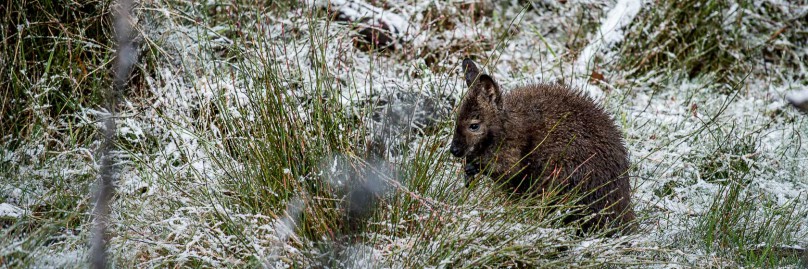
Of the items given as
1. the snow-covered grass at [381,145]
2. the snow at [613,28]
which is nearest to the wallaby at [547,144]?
the snow-covered grass at [381,145]

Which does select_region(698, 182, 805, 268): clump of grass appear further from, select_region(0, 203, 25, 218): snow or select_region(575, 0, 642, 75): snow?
select_region(0, 203, 25, 218): snow

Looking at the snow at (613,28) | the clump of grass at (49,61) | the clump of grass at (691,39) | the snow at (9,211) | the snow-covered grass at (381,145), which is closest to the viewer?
the snow-covered grass at (381,145)

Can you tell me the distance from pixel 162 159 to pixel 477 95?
1653 mm

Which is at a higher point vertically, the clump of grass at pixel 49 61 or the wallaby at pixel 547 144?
the wallaby at pixel 547 144

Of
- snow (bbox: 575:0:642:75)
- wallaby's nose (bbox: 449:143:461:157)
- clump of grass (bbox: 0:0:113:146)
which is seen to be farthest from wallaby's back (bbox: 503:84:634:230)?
clump of grass (bbox: 0:0:113:146)

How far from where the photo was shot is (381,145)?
3.79m

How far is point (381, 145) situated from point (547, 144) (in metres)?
0.97

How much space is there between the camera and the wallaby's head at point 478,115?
4.32 metres

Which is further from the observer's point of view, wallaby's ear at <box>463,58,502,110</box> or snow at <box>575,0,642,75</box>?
snow at <box>575,0,642,75</box>

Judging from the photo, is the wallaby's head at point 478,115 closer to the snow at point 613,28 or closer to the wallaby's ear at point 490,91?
the wallaby's ear at point 490,91

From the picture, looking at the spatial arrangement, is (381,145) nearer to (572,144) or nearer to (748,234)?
(572,144)

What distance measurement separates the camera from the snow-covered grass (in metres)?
3.52

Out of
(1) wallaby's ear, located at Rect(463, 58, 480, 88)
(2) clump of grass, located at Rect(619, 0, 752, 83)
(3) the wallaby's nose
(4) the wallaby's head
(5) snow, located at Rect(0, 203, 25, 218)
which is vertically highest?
(2) clump of grass, located at Rect(619, 0, 752, 83)

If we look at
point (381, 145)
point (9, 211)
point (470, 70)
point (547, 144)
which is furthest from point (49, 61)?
point (547, 144)
